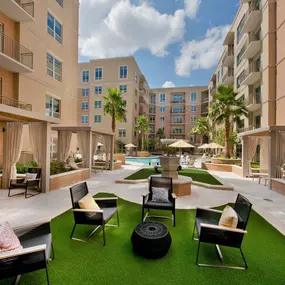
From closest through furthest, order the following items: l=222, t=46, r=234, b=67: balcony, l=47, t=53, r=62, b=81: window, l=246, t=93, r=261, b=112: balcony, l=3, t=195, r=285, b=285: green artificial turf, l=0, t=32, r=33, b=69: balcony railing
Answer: l=3, t=195, r=285, b=285: green artificial turf, l=0, t=32, r=33, b=69: balcony railing, l=47, t=53, r=62, b=81: window, l=246, t=93, r=261, b=112: balcony, l=222, t=46, r=234, b=67: balcony

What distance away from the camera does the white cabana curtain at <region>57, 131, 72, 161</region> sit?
447 inches

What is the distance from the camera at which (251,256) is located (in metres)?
3.38

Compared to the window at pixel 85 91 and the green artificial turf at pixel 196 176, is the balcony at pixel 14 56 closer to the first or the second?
the green artificial turf at pixel 196 176

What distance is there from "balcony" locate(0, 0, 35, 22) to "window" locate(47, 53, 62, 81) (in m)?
3.05

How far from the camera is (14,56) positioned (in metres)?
11.5

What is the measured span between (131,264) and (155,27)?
16593mm

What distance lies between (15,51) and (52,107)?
15.5ft

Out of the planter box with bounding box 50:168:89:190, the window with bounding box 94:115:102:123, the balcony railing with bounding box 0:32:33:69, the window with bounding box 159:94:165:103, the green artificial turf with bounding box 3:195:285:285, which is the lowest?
the green artificial turf with bounding box 3:195:285:285

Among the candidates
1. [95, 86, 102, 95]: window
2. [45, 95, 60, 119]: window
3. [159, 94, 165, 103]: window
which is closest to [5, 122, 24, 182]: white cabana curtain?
[45, 95, 60, 119]: window

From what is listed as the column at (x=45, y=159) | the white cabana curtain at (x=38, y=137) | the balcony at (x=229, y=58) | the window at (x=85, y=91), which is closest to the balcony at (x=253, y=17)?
the balcony at (x=229, y=58)

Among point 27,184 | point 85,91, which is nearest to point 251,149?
point 27,184

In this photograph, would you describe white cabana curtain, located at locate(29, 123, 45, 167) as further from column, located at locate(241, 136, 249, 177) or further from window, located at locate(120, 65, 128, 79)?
window, located at locate(120, 65, 128, 79)

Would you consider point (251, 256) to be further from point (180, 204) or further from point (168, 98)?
point (168, 98)

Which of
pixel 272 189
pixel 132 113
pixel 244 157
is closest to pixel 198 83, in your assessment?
pixel 132 113
